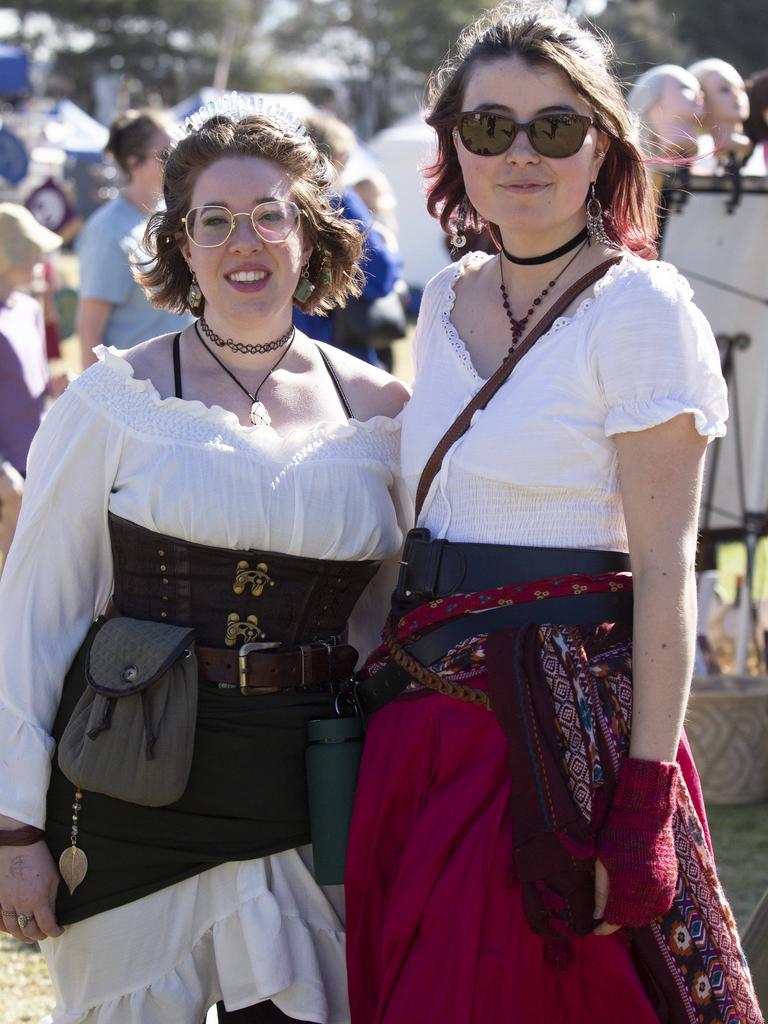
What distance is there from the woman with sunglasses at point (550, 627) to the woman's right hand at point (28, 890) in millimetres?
521

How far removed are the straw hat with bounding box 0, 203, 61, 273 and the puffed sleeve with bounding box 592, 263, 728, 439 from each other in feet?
13.4

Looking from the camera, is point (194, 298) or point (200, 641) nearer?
point (200, 641)

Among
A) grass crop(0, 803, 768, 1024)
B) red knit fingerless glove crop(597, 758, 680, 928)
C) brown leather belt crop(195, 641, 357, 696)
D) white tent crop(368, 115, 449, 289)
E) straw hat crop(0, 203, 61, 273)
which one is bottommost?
grass crop(0, 803, 768, 1024)

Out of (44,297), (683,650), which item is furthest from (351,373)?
(44,297)

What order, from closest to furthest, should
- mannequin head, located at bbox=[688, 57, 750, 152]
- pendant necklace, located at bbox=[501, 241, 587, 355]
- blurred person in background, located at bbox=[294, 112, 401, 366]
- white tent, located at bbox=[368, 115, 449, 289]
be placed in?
pendant necklace, located at bbox=[501, 241, 587, 355] < blurred person in background, located at bbox=[294, 112, 401, 366] < mannequin head, located at bbox=[688, 57, 750, 152] < white tent, located at bbox=[368, 115, 449, 289]

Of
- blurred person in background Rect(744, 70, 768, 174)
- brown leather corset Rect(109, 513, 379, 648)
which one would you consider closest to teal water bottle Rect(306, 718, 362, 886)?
brown leather corset Rect(109, 513, 379, 648)

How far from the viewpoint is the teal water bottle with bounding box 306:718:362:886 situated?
227 cm

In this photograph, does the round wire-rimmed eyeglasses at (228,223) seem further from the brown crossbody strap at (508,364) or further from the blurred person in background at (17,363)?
the blurred person in background at (17,363)

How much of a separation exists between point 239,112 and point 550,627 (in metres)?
1.14

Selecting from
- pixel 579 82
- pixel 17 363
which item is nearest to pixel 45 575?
pixel 579 82

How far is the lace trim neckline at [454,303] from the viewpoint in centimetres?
209

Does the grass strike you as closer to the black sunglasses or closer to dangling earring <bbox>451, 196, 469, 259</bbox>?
dangling earring <bbox>451, 196, 469, 259</bbox>

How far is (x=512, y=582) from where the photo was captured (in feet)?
6.91

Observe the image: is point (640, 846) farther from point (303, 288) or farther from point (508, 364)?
point (303, 288)
